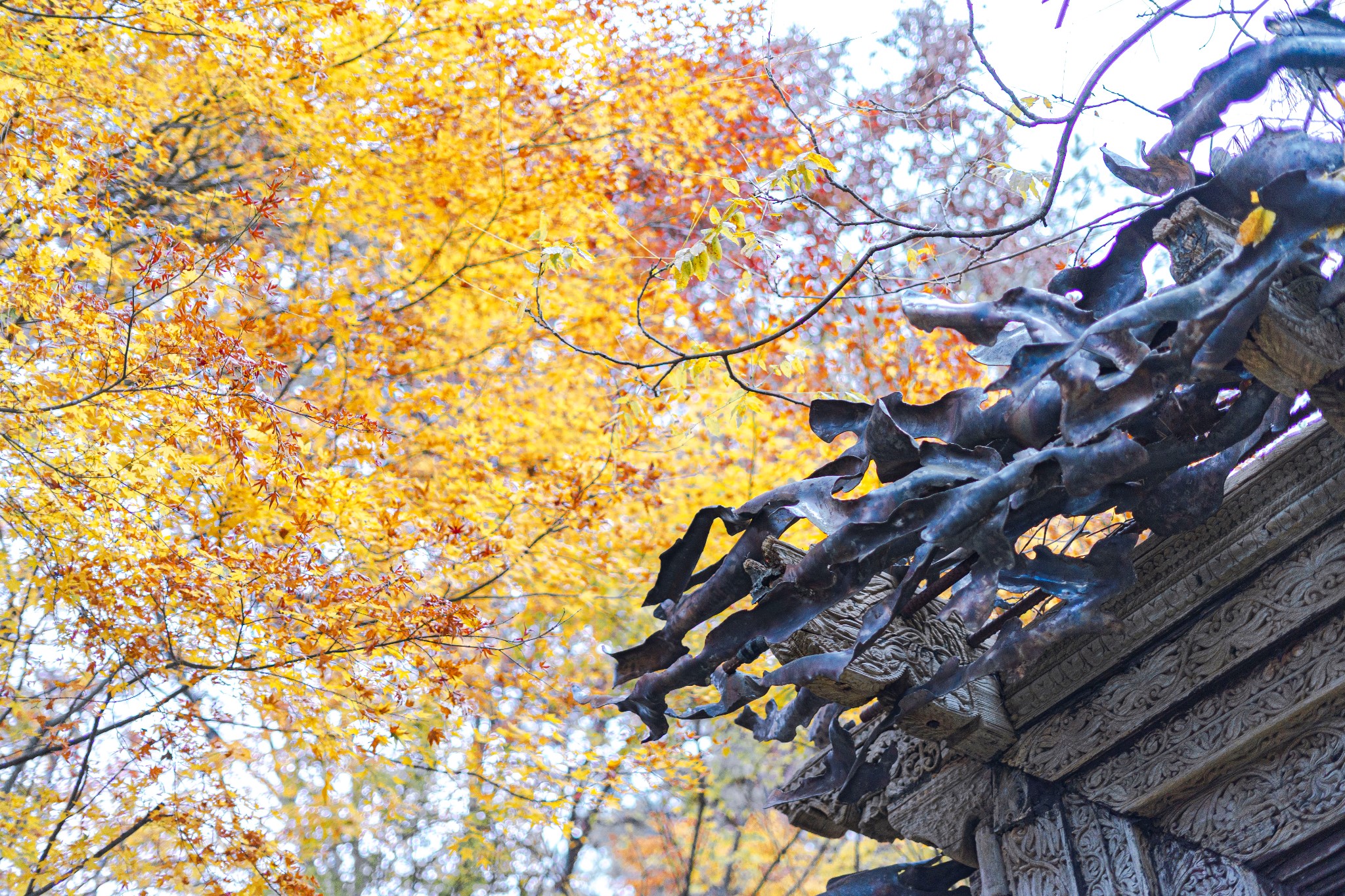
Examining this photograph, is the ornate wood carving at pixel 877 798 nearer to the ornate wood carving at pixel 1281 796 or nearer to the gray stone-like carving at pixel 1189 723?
the gray stone-like carving at pixel 1189 723

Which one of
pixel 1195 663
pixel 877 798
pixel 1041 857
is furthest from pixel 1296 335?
pixel 877 798

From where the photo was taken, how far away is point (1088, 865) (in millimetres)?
3146

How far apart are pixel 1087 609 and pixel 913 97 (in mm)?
11678

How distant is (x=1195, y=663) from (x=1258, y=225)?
1.42 m

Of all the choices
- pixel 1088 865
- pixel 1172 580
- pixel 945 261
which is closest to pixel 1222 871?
pixel 1088 865

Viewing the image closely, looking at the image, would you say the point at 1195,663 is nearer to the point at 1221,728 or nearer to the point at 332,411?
the point at 1221,728

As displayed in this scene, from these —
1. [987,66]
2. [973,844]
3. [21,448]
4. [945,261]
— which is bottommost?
[973,844]

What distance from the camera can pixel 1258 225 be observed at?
215 cm

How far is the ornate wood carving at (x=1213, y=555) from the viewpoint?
109 inches

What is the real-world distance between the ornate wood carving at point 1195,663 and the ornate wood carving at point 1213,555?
5 cm

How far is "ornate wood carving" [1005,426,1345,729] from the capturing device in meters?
2.78

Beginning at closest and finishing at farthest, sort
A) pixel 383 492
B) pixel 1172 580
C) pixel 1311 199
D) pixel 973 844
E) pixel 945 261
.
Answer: pixel 1311 199, pixel 1172 580, pixel 973 844, pixel 383 492, pixel 945 261

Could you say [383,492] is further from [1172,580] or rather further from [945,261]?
[945,261]

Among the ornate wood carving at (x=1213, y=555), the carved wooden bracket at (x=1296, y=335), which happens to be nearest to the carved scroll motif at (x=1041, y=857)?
the ornate wood carving at (x=1213, y=555)
